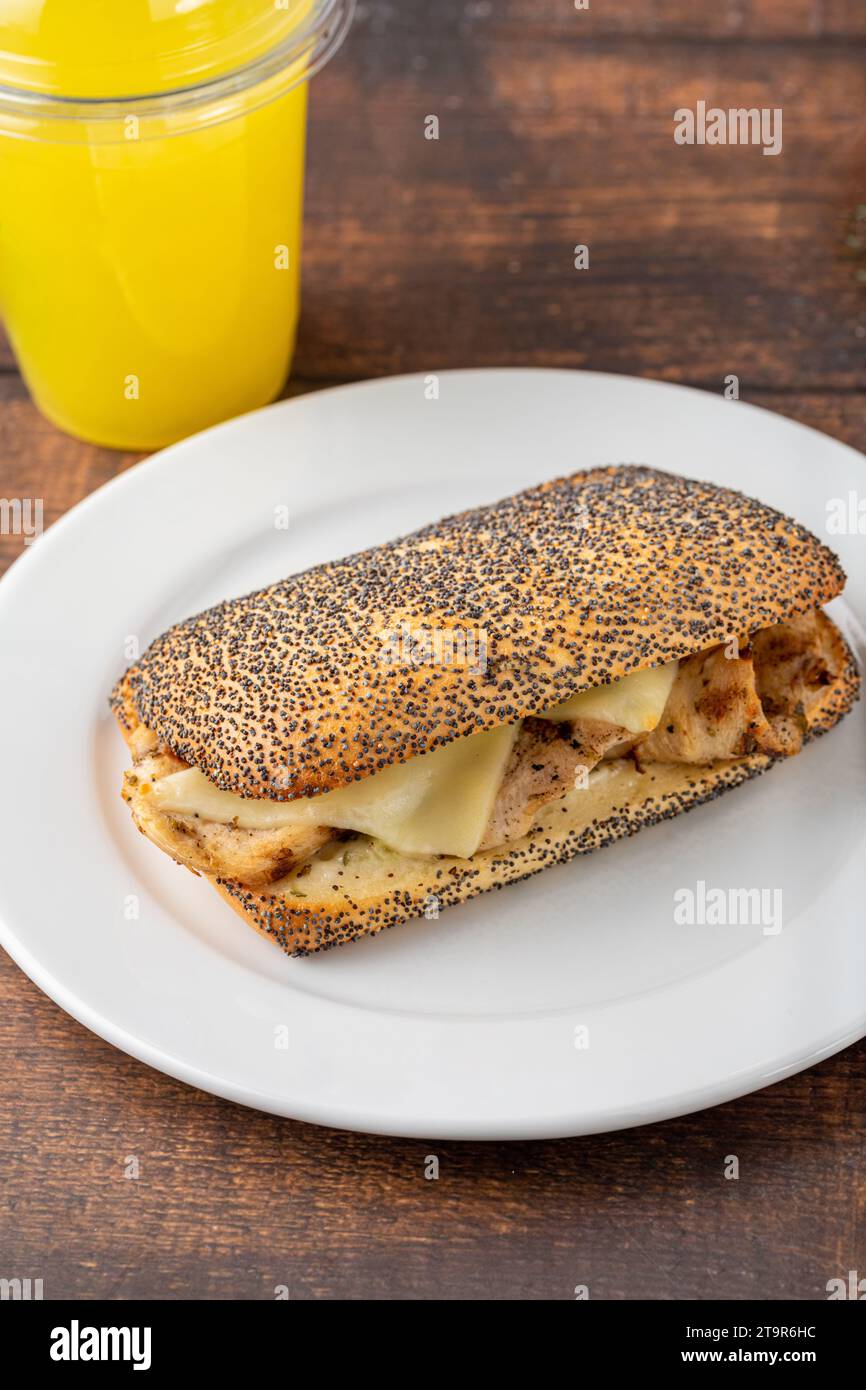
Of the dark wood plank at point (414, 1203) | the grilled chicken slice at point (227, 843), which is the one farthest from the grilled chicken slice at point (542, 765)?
the dark wood plank at point (414, 1203)

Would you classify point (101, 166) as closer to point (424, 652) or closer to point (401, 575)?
point (401, 575)

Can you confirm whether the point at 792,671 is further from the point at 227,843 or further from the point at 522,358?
the point at 522,358

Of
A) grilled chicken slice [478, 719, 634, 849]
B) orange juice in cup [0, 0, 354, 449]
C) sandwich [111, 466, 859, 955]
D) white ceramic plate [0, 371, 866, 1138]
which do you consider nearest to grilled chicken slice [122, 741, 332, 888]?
sandwich [111, 466, 859, 955]

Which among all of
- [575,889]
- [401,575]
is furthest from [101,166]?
[575,889]

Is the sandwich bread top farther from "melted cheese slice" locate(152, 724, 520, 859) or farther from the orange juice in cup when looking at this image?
the orange juice in cup

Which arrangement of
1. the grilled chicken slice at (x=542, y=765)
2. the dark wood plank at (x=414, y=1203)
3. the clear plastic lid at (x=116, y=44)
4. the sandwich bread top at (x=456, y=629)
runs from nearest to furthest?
the dark wood plank at (x=414, y=1203) < the sandwich bread top at (x=456, y=629) < the grilled chicken slice at (x=542, y=765) < the clear plastic lid at (x=116, y=44)

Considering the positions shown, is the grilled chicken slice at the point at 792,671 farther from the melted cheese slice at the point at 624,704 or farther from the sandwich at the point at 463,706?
the melted cheese slice at the point at 624,704

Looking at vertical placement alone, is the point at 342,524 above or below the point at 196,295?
below
